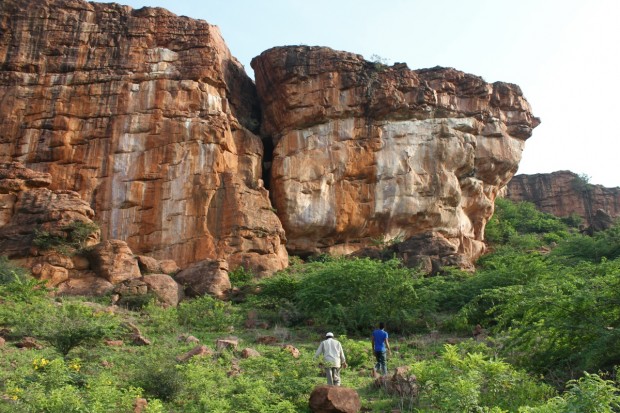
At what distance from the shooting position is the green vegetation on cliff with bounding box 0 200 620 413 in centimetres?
836

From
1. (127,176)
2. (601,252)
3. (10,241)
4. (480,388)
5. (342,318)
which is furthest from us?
(127,176)

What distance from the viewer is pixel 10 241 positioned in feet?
68.7

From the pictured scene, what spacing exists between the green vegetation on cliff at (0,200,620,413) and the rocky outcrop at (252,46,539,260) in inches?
324

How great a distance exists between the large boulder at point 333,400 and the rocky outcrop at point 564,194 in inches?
1829

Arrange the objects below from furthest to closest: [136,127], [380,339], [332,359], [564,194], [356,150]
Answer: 1. [564,194]
2. [356,150]
3. [136,127]
4. [380,339]
5. [332,359]

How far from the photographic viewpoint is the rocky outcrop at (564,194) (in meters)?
51.0

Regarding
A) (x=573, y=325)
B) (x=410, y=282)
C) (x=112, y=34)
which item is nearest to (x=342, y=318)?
(x=410, y=282)

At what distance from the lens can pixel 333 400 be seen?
880 centimetres

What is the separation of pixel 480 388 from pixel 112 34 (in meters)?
24.8

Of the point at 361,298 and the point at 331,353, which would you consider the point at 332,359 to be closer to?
the point at 331,353

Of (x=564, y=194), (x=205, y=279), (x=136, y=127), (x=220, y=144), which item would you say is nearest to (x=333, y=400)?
(x=205, y=279)

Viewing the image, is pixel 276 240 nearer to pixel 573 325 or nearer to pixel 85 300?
pixel 85 300

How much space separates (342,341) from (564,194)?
4379cm

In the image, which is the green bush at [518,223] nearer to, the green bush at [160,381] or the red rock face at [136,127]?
the red rock face at [136,127]
